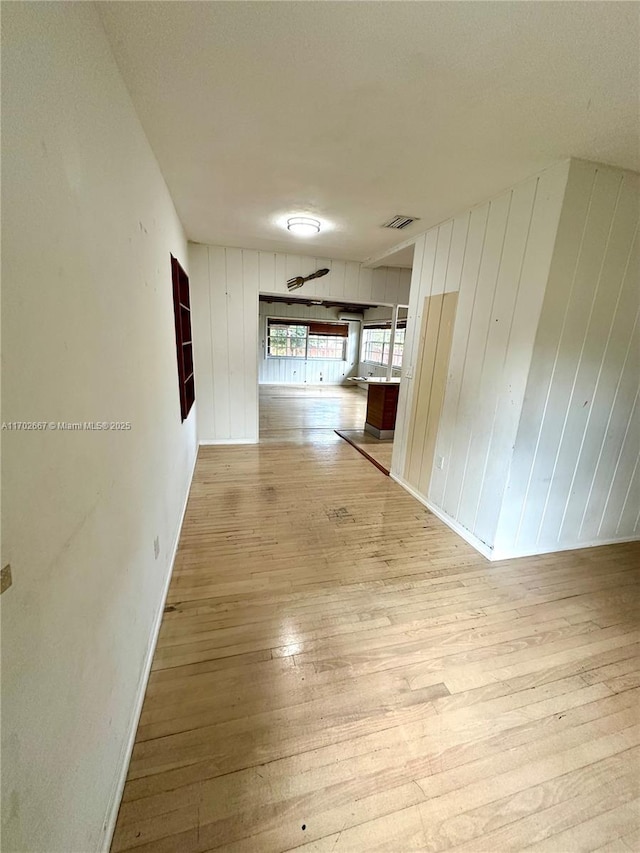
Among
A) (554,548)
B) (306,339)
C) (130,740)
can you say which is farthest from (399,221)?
(306,339)

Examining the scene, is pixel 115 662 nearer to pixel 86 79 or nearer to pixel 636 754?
pixel 86 79

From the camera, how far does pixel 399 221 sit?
2.93 m

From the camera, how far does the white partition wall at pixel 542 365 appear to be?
77.8 inches

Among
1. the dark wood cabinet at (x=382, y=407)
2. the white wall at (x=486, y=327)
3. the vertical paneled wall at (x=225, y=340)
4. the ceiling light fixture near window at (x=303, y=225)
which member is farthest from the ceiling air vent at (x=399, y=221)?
the dark wood cabinet at (x=382, y=407)

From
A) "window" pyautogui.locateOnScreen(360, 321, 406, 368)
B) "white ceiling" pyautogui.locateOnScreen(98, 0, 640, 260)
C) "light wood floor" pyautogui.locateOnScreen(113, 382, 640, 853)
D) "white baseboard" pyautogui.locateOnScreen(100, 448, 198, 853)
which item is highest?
"white ceiling" pyautogui.locateOnScreen(98, 0, 640, 260)

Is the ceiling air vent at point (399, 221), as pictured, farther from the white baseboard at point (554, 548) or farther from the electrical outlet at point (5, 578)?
the electrical outlet at point (5, 578)

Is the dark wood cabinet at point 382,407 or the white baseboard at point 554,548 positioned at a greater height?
the dark wood cabinet at point 382,407

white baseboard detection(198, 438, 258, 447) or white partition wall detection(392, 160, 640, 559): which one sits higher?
white partition wall detection(392, 160, 640, 559)

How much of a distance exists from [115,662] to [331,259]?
4.71 metres

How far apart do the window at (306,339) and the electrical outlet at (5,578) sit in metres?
9.96

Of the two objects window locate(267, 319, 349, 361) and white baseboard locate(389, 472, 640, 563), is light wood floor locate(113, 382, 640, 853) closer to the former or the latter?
white baseboard locate(389, 472, 640, 563)

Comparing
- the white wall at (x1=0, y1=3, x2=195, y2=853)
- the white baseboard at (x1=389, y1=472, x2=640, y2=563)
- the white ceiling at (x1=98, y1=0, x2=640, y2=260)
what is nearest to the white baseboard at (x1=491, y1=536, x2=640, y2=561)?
the white baseboard at (x1=389, y1=472, x2=640, y2=563)

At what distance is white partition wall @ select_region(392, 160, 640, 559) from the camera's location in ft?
6.48

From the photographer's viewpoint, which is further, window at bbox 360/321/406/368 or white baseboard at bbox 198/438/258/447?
window at bbox 360/321/406/368
